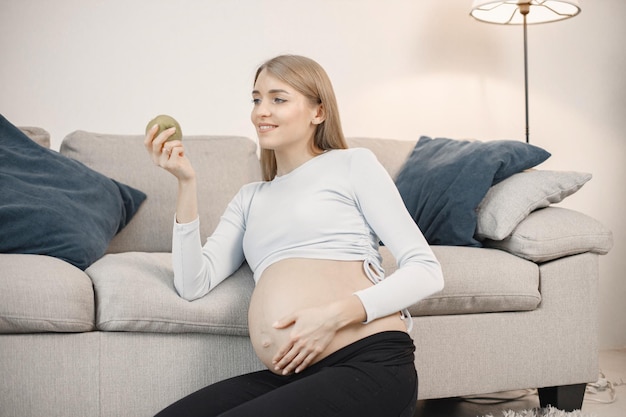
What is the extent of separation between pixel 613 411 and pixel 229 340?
133 centimetres

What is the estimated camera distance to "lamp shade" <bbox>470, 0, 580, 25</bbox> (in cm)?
321

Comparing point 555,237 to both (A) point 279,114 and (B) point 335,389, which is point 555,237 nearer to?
(A) point 279,114

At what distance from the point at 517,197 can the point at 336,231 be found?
0.91 m

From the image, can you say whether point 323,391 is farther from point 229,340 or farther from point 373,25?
point 373,25

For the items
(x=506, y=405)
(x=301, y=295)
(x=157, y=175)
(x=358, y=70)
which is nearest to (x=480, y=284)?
(x=506, y=405)

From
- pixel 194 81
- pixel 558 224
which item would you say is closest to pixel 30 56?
pixel 194 81

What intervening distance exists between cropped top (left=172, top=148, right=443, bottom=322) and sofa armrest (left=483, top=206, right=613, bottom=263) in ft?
2.40

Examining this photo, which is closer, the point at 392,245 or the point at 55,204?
the point at 392,245

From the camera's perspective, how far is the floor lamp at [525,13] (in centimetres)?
322

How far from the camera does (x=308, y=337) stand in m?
1.46

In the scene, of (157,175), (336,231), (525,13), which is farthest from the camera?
(525,13)

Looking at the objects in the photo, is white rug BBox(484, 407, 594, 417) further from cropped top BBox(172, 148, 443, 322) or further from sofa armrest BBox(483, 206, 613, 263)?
cropped top BBox(172, 148, 443, 322)

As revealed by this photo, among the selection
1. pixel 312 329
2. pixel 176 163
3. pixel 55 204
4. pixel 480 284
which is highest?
pixel 176 163

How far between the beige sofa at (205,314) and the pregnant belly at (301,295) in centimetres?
28
